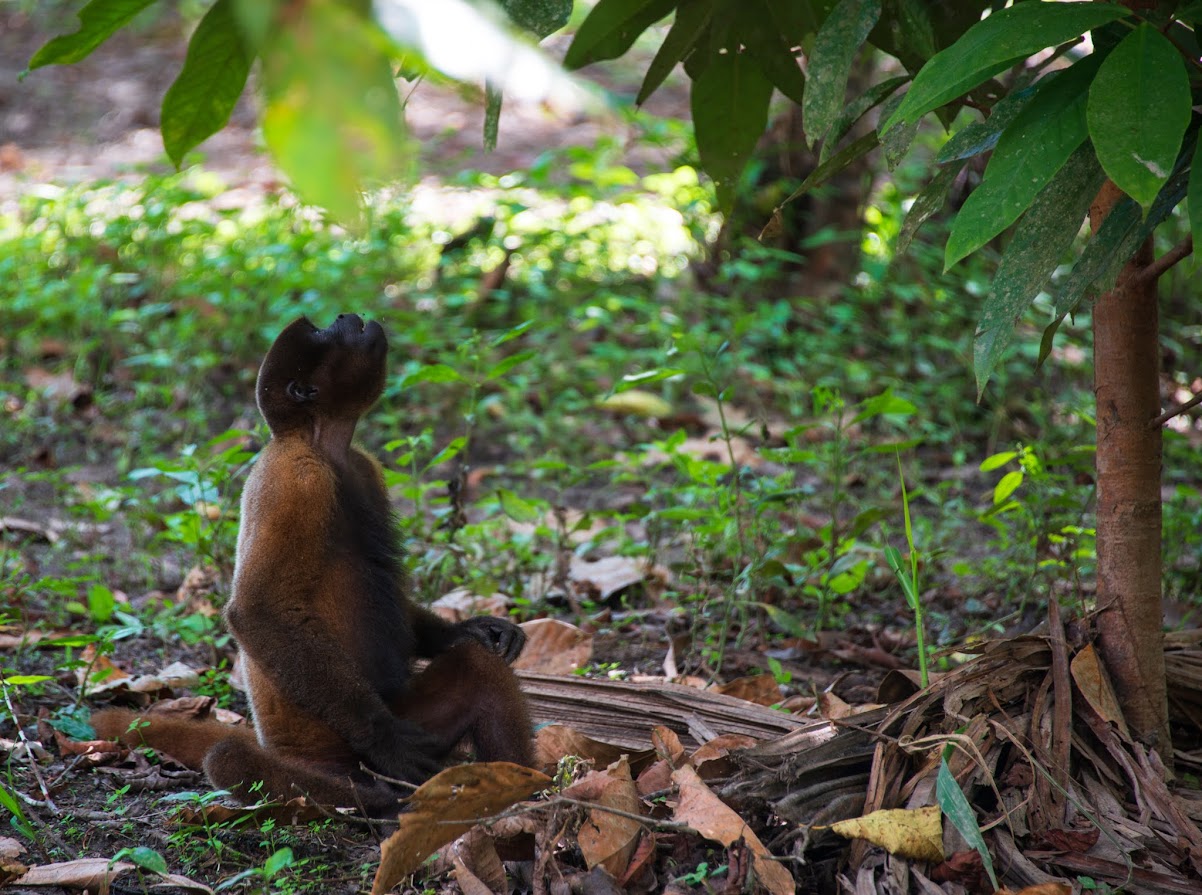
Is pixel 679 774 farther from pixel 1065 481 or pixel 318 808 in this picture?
pixel 1065 481

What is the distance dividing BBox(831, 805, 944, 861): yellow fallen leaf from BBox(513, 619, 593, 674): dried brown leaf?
175cm

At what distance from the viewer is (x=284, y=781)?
296cm

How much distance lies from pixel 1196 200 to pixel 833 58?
2.86 ft

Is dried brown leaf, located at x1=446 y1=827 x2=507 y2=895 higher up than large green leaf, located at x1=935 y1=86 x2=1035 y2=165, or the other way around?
large green leaf, located at x1=935 y1=86 x2=1035 y2=165

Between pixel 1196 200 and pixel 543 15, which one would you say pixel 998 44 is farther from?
pixel 543 15

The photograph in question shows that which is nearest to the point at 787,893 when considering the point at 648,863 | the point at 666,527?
the point at 648,863

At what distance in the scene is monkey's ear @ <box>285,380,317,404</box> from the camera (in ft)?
10.9

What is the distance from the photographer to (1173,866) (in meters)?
2.39

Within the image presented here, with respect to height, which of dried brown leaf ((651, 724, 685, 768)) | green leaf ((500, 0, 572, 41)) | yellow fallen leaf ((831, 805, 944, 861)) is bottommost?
dried brown leaf ((651, 724, 685, 768))

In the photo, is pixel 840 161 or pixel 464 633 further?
pixel 464 633

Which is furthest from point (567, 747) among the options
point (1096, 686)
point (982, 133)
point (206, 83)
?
point (206, 83)

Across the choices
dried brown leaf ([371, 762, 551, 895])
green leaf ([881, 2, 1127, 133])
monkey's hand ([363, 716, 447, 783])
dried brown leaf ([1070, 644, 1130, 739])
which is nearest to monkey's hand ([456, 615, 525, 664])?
monkey's hand ([363, 716, 447, 783])

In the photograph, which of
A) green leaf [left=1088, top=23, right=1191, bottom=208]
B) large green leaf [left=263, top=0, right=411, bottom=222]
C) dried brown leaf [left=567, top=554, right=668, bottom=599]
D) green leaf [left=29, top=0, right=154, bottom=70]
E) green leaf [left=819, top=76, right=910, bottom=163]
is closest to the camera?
large green leaf [left=263, top=0, right=411, bottom=222]

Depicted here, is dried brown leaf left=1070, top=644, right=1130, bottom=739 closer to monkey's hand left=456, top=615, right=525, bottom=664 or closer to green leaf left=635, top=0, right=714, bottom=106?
monkey's hand left=456, top=615, right=525, bottom=664
